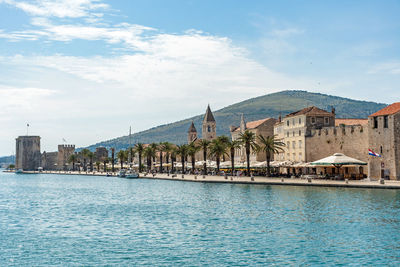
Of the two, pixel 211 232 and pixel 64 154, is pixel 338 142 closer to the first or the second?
pixel 211 232

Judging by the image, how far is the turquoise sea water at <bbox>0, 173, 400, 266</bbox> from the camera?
20250 millimetres

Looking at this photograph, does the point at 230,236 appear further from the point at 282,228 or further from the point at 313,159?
the point at 313,159

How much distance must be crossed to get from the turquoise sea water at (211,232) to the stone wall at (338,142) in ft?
64.4

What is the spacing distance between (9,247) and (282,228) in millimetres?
13846

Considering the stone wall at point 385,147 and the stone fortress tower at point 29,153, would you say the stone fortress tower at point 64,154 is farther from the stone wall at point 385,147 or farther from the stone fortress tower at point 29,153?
the stone wall at point 385,147

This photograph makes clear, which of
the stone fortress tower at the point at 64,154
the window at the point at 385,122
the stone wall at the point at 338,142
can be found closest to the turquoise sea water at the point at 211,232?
the window at the point at 385,122

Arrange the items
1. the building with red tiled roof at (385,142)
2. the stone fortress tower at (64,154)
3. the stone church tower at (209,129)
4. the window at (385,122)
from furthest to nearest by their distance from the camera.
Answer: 1. the stone fortress tower at (64,154)
2. the stone church tower at (209,129)
3. the window at (385,122)
4. the building with red tiled roof at (385,142)

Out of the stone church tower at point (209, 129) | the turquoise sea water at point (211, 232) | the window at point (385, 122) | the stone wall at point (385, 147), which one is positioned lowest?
the turquoise sea water at point (211, 232)

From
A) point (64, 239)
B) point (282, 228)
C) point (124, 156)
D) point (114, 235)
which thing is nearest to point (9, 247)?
point (64, 239)

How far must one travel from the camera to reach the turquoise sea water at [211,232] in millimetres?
20250

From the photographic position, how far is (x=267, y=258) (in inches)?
784

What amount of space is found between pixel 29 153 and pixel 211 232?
17388 centimetres

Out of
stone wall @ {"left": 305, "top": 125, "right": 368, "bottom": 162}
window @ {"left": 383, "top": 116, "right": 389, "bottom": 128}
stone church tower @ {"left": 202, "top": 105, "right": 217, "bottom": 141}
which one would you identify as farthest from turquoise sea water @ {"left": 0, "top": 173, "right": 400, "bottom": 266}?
stone church tower @ {"left": 202, "top": 105, "right": 217, "bottom": 141}

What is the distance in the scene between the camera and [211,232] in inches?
1021
